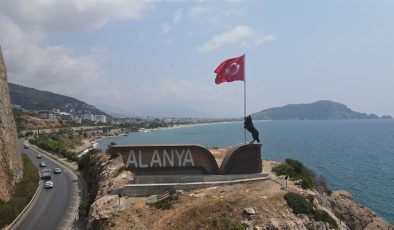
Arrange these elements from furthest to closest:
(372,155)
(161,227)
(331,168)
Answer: (372,155)
(331,168)
(161,227)

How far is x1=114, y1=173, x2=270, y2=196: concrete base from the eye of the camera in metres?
38.2

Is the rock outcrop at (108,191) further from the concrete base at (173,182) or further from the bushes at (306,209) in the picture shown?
the bushes at (306,209)

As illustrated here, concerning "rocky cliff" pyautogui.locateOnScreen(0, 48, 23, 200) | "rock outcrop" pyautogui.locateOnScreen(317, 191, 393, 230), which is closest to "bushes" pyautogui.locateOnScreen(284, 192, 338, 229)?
"rock outcrop" pyautogui.locateOnScreen(317, 191, 393, 230)

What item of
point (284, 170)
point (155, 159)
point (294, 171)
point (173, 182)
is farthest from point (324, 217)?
point (155, 159)

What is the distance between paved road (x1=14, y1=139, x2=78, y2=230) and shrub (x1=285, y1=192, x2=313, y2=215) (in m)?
24.5

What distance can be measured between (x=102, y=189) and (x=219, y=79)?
18.0 metres

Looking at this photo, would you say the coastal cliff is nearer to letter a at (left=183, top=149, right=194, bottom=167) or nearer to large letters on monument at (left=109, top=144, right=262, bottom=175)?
large letters on monument at (left=109, top=144, right=262, bottom=175)

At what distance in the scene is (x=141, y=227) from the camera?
103 feet

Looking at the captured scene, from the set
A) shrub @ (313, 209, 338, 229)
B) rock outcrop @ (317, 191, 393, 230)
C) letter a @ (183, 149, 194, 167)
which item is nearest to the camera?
shrub @ (313, 209, 338, 229)

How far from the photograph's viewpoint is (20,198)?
50.0 metres

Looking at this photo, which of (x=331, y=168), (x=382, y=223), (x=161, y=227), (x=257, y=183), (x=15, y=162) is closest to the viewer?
(x=161, y=227)

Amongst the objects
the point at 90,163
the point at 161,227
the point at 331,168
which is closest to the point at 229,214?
the point at 161,227

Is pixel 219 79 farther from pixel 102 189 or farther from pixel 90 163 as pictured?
pixel 90 163

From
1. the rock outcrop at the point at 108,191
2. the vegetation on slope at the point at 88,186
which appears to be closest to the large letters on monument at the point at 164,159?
the rock outcrop at the point at 108,191
